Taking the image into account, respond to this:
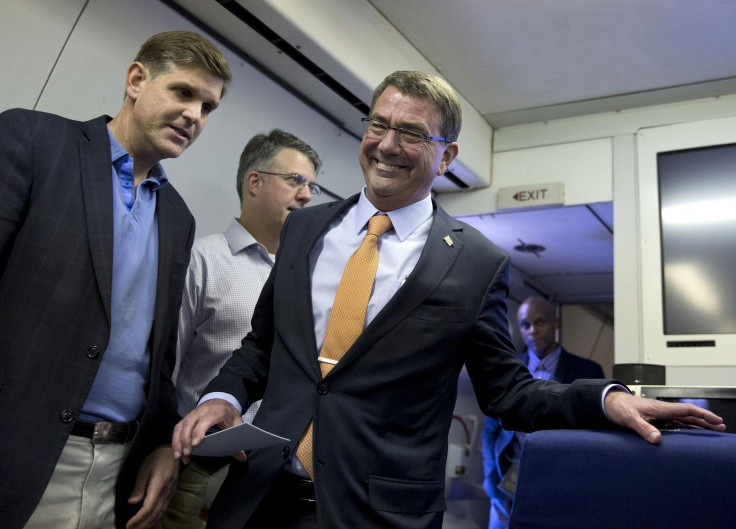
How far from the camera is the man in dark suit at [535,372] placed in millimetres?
4004

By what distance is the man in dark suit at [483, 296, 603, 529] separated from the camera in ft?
13.1

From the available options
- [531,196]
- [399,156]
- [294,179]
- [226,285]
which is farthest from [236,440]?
[531,196]

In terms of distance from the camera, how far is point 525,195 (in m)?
4.16

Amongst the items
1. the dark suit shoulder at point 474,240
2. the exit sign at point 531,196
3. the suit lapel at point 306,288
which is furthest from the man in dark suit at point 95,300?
the exit sign at point 531,196

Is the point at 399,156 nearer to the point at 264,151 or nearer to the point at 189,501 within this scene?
the point at 189,501

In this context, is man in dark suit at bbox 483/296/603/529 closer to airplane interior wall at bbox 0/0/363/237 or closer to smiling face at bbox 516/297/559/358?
smiling face at bbox 516/297/559/358

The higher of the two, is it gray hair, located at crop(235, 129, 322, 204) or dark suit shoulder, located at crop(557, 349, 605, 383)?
gray hair, located at crop(235, 129, 322, 204)

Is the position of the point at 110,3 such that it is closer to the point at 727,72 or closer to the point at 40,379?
the point at 40,379

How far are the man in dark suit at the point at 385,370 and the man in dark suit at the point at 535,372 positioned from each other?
2.35 metres

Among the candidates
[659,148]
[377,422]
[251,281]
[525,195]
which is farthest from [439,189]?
[377,422]

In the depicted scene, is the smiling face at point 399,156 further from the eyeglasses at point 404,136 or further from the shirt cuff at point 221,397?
the shirt cuff at point 221,397

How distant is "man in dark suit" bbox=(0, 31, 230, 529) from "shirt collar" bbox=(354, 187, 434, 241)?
1.47 ft

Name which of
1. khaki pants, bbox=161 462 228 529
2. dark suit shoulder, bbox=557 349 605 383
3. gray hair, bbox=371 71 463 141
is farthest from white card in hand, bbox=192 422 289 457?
dark suit shoulder, bbox=557 349 605 383

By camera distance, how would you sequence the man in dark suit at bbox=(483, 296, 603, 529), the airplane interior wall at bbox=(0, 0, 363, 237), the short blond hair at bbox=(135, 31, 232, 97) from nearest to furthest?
1. the short blond hair at bbox=(135, 31, 232, 97)
2. the airplane interior wall at bbox=(0, 0, 363, 237)
3. the man in dark suit at bbox=(483, 296, 603, 529)
